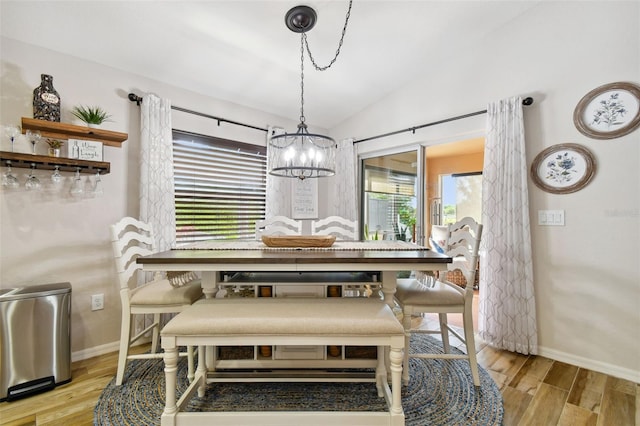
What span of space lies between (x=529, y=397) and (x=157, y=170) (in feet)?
10.4

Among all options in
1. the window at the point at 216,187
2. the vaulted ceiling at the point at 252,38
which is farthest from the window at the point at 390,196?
the window at the point at 216,187

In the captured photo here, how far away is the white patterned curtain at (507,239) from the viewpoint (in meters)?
2.33

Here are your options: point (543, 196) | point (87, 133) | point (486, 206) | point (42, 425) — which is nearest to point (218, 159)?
point (87, 133)

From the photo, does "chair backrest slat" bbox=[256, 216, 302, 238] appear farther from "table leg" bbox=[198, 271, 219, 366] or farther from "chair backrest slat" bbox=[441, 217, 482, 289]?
"chair backrest slat" bbox=[441, 217, 482, 289]

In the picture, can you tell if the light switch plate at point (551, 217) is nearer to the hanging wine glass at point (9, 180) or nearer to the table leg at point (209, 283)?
the table leg at point (209, 283)

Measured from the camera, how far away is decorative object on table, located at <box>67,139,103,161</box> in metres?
2.07

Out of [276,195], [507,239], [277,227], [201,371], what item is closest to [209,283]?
[201,371]

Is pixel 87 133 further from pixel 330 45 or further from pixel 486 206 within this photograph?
pixel 486 206

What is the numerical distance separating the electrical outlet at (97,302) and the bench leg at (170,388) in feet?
4.48

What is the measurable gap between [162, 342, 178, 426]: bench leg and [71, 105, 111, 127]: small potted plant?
70.2 inches

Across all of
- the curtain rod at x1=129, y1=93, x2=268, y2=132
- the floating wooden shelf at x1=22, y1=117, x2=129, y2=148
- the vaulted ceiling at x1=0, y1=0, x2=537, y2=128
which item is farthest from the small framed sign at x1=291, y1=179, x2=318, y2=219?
the floating wooden shelf at x1=22, y1=117, x2=129, y2=148

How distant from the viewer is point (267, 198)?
3.36 metres

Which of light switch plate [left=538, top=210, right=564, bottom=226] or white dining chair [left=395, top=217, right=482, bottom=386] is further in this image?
light switch plate [left=538, top=210, right=564, bottom=226]

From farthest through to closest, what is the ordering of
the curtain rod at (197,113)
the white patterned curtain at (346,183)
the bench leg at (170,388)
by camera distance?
the white patterned curtain at (346,183) → the curtain rod at (197,113) → the bench leg at (170,388)
